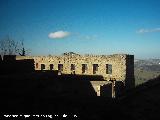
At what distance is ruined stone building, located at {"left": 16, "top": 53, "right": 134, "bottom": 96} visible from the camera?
28062 mm

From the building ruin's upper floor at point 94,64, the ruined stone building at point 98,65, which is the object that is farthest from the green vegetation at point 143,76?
the building ruin's upper floor at point 94,64

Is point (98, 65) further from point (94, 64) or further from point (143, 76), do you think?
point (143, 76)

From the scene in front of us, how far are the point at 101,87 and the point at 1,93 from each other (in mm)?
10418

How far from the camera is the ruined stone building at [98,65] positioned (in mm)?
28062

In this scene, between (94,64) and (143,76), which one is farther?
(143,76)

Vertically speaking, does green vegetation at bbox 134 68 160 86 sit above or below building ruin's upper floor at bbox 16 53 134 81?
below

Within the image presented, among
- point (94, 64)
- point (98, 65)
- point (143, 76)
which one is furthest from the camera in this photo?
point (143, 76)

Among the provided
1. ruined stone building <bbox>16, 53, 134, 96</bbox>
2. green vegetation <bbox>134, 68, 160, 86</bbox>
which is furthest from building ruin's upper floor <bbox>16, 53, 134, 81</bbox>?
green vegetation <bbox>134, 68, 160, 86</bbox>

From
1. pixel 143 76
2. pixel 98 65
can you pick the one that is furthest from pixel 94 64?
pixel 143 76

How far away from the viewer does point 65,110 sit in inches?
287

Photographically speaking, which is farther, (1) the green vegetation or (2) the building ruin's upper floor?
(1) the green vegetation

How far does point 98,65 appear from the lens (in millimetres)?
29797

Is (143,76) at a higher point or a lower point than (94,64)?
lower

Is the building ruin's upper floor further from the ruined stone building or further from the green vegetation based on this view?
the green vegetation
